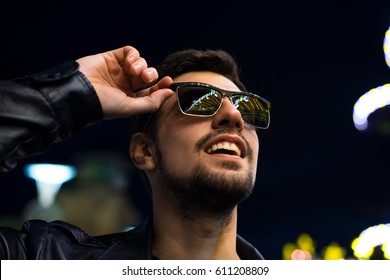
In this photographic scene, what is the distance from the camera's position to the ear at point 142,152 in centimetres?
248

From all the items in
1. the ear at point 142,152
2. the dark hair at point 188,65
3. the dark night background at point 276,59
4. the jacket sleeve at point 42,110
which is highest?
the dark night background at point 276,59

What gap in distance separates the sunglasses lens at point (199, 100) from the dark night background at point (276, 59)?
2.45m

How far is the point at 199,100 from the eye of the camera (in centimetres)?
232

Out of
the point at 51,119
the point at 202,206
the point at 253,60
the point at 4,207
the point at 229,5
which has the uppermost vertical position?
the point at 253,60

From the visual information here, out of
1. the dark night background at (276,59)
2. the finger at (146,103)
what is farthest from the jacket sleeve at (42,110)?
the dark night background at (276,59)

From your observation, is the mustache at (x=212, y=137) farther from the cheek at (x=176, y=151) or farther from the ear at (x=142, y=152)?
the ear at (x=142, y=152)

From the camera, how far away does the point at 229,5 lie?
8.80 metres

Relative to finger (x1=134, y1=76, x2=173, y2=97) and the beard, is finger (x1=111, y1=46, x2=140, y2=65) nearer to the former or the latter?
finger (x1=134, y1=76, x2=173, y2=97)

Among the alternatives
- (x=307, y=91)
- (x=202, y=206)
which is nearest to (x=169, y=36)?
(x=307, y=91)

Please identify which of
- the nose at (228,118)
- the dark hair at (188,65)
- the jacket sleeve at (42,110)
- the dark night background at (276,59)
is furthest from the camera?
the dark night background at (276,59)

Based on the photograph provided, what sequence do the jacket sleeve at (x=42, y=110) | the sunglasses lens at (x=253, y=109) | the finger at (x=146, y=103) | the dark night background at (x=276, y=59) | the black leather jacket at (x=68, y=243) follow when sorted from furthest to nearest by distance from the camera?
the dark night background at (x=276, y=59) < the sunglasses lens at (x=253, y=109) < the finger at (x=146, y=103) < the black leather jacket at (x=68, y=243) < the jacket sleeve at (x=42, y=110)

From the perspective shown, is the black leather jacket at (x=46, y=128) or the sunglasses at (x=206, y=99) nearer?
the black leather jacket at (x=46, y=128)
